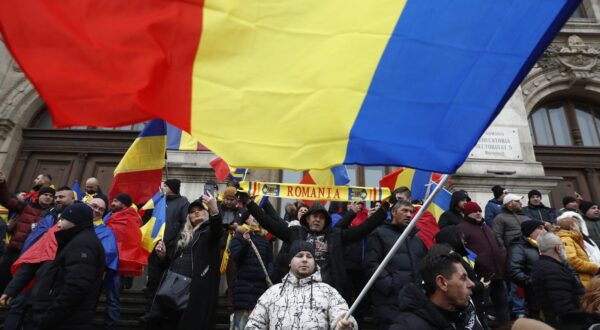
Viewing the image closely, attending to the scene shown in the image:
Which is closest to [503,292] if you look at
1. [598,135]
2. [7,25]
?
[7,25]

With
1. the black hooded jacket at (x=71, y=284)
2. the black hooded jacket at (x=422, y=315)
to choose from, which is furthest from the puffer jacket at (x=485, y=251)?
the black hooded jacket at (x=71, y=284)

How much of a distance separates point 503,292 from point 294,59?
4.90 metres

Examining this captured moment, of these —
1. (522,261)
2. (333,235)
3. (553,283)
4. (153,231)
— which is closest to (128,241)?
(153,231)

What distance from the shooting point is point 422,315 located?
2586mm

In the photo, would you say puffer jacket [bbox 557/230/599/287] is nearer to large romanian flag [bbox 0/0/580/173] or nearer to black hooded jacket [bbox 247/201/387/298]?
black hooded jacket [bbox 247/201/387/298]

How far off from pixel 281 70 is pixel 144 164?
11.3 feet

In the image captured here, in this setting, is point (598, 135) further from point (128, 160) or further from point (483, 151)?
point (128, 160)

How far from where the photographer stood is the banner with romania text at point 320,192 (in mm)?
6486

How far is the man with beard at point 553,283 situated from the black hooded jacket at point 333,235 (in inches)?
67.1

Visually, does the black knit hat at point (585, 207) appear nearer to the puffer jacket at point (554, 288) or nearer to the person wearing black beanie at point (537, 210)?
the person wearing black beanie at point (537, 210)

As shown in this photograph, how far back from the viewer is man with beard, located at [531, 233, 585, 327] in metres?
4.50

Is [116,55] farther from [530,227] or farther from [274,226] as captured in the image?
[530,227]

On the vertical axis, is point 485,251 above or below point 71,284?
above

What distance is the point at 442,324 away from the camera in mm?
2568
